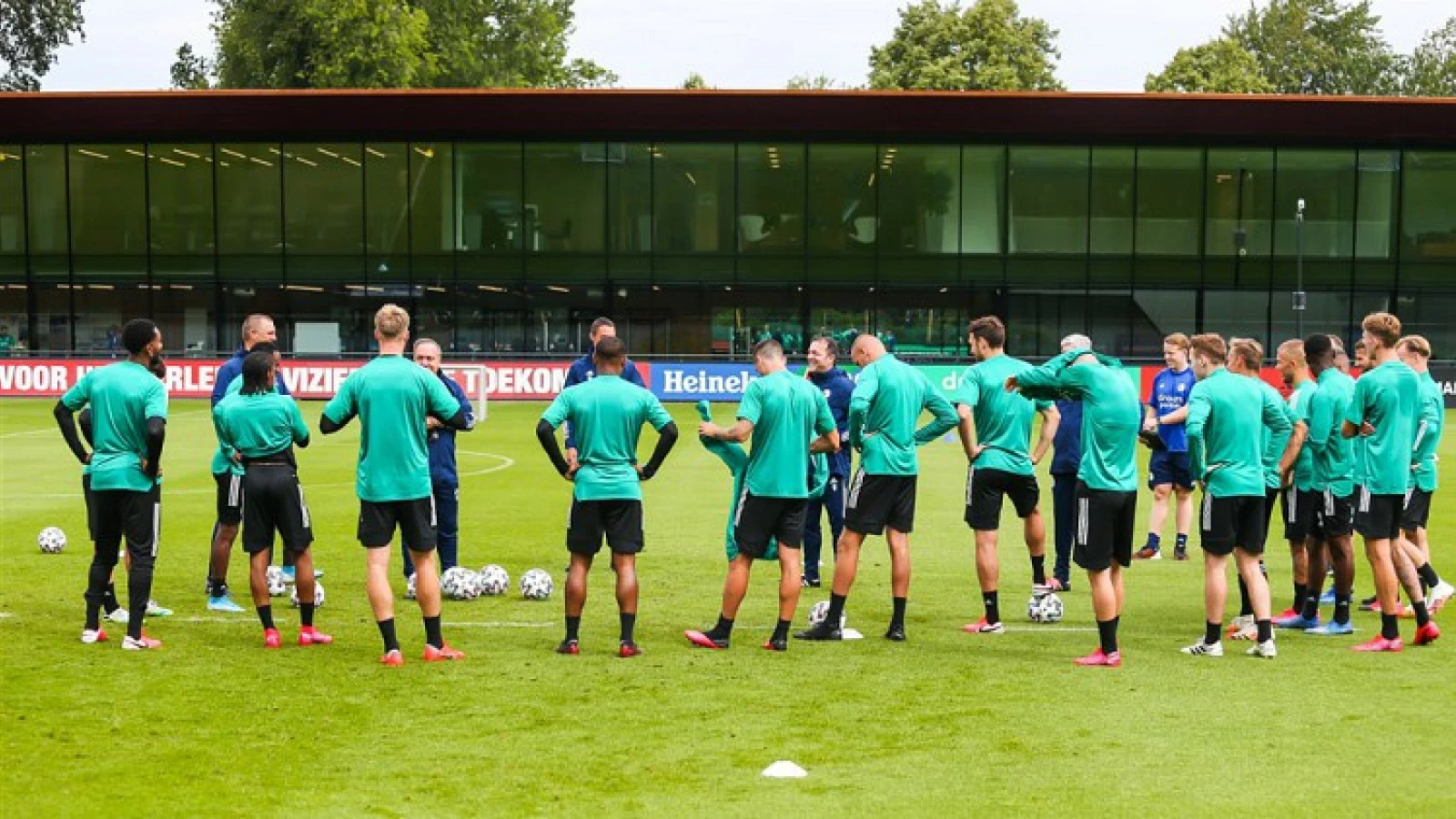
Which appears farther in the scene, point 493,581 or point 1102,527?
point 493,581

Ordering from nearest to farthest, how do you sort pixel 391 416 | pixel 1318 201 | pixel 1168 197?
pixel 391 416
pixel 1318 201
pixel 1168 197

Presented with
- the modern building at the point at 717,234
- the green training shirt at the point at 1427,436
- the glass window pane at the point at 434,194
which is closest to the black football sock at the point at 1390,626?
the green training shirt at the point at 1427,436

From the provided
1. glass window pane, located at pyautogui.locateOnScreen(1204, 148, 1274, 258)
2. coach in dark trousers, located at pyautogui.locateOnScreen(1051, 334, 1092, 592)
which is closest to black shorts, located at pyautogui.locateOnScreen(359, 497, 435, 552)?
coach in dark trousers, located at pyautogui.locateOnScreen(1051, 334, 1092, 592)

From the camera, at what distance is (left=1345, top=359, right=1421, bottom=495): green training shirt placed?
35.1 ft

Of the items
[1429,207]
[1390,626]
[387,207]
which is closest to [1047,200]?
[1429,207]

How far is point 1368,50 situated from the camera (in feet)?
318

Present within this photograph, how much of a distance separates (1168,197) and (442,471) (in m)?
38.3

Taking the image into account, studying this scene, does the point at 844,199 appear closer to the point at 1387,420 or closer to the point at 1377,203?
the point at 1377,203

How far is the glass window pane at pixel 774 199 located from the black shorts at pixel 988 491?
35546 mm

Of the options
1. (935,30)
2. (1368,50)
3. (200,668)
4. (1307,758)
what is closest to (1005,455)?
(1307,758)

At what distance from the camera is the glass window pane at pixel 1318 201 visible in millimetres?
46406

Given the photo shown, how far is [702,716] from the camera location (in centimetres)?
868

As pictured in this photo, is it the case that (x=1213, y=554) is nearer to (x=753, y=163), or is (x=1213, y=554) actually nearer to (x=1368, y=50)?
(x=753, y=163)

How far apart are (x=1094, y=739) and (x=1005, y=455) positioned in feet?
11.6
